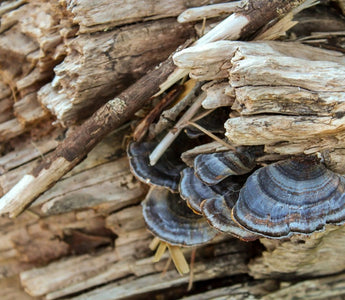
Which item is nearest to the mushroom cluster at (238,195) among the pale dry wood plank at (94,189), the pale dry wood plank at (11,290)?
the pale dry wood plank at (94,189)

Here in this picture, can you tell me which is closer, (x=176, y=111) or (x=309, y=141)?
(x=309, y=141)

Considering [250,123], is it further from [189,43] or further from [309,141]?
[189,43]

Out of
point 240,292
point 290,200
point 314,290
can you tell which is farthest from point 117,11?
point 314,290

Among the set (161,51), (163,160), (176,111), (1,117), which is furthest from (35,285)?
(161,51)

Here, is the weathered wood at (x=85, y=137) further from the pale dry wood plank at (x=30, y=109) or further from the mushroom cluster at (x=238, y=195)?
the pale dry wood plank at (x=30, y=109)

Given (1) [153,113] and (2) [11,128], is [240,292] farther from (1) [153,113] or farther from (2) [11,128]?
(2) [11,128]

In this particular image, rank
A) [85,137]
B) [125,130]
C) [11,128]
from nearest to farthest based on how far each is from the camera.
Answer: [85,137] → [125,130] → [11,128]
